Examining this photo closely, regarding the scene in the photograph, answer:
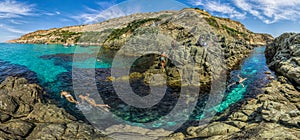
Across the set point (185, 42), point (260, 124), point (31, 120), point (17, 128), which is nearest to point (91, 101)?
point (31, 120)

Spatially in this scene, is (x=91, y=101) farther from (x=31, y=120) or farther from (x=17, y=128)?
(x=17, y=128)

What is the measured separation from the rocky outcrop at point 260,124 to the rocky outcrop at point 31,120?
19.6ft

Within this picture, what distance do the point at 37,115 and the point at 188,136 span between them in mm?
10763

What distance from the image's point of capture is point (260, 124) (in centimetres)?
1067

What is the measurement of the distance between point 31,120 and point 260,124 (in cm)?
1451

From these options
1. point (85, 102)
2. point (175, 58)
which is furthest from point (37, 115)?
point (175, 58)

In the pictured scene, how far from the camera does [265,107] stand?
13.1 meters

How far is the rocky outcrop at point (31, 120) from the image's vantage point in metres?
11.1

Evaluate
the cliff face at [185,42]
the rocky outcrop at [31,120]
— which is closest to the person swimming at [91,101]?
the rocky outcrop at [31,120]

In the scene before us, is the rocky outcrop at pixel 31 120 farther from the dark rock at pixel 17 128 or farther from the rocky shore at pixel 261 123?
the rocky shore at pixel 261 123

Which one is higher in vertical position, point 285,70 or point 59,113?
point 285,70

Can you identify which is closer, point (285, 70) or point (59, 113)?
point (59, 113)

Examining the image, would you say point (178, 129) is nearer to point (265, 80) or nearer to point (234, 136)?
point (234, 136)

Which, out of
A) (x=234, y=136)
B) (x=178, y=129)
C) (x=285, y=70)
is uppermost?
(x=285, y=70)
